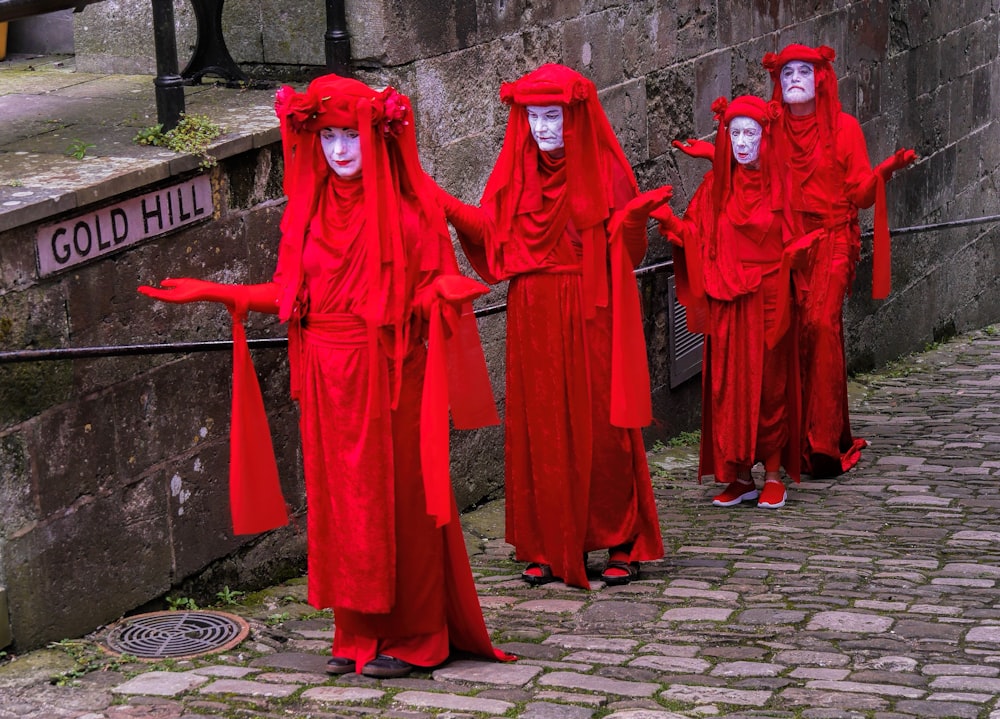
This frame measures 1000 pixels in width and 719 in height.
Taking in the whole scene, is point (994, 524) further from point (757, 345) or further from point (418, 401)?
point (418, 401)

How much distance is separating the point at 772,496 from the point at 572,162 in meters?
2.42

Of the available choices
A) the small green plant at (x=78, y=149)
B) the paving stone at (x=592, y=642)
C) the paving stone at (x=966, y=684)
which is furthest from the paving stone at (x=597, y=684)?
the small green plant at (x=78, y=149)

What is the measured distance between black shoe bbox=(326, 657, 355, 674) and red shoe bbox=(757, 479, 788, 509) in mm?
3124

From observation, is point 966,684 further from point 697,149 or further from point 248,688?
point 697,149

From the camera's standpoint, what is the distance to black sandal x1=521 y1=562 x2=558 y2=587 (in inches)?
244

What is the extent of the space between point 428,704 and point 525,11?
3800mm

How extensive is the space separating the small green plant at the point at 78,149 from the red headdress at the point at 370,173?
0.99 meters

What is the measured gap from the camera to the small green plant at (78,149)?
5543 mm

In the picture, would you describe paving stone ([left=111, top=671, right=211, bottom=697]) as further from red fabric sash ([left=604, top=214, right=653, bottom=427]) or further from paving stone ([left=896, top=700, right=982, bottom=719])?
paving stone ([left=896, top=700, right=982, bottom=719])

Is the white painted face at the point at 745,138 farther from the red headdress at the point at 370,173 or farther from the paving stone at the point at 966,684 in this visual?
the paving stone at the point at 966,684

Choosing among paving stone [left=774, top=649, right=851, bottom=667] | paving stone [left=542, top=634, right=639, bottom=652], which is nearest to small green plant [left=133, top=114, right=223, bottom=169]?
paving stone [left=542, top=634, right=639, bottom=652]

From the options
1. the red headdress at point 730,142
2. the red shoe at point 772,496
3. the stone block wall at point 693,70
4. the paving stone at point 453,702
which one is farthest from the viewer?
the red shoe at point 772,496

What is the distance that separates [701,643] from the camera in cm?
524

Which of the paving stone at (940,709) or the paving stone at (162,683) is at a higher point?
the paving stone at (162,683)
